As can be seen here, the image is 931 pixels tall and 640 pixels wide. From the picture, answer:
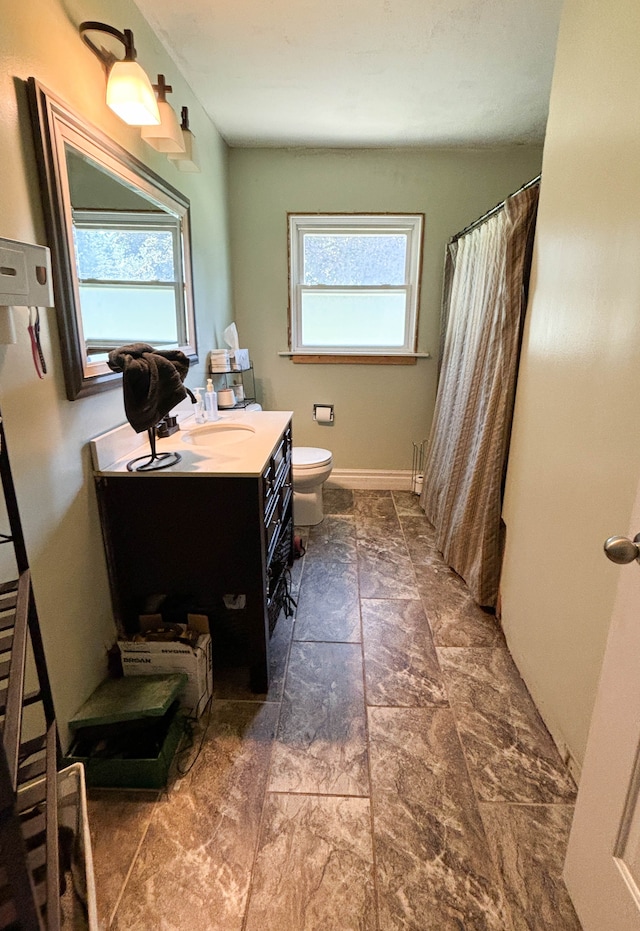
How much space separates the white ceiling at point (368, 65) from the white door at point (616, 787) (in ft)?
6.79

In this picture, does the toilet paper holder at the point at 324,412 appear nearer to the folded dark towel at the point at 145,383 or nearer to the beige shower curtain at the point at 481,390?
the beige shower curtain at the point at 481,390

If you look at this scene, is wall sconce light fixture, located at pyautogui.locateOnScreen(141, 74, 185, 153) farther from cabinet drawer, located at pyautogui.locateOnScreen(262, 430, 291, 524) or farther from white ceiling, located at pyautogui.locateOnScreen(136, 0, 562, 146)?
cabinet drawer, located at pyautogui.locateOnScreen(262, 430, 291, 524)

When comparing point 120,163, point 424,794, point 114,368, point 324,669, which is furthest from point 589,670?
point 120,163

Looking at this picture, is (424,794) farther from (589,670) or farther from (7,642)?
(7,642)

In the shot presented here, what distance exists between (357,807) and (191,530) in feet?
3.06

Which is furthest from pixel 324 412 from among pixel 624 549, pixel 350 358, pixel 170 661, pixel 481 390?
pixel 624 549

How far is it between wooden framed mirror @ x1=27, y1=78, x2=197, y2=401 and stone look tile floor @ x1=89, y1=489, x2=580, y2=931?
1.20m

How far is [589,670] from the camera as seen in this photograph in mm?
1284

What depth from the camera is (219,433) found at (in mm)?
2152

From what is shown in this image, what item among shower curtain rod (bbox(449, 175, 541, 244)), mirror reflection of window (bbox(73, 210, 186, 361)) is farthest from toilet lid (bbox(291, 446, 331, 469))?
shower curtain rod (bbox(449, 175, 541, 244))

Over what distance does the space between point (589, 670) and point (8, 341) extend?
66.2 inches

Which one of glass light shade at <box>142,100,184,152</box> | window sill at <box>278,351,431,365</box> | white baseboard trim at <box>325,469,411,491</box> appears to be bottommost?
white baseboard trim at <box>325,469,411,491</box>

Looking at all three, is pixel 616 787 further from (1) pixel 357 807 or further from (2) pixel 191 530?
(2) pixel 191 530

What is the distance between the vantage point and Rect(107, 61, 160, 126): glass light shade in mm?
1420
